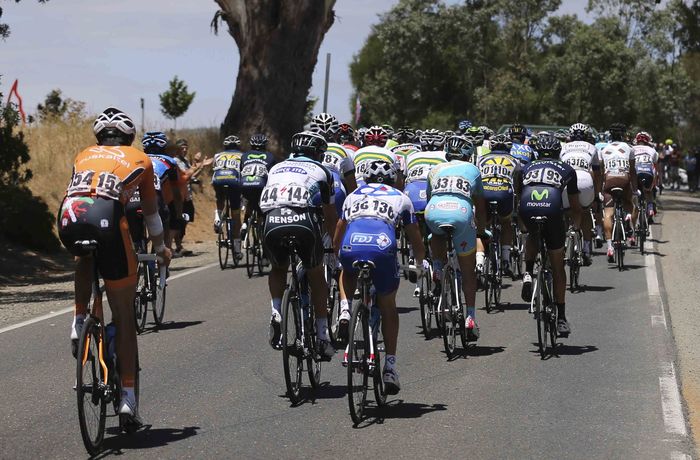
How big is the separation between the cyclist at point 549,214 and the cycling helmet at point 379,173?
303cm

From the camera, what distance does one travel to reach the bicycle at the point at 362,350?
8.85 m

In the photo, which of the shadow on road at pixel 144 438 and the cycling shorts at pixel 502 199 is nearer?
the shadow on road at pixel 144 438

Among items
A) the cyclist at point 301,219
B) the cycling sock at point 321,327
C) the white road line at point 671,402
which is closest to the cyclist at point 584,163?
the white road line at point 671,402

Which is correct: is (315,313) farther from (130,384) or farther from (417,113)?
(417,113)

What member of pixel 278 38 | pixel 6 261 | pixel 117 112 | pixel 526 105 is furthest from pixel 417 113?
pixel 117 112

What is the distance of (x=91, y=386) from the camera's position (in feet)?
25.8

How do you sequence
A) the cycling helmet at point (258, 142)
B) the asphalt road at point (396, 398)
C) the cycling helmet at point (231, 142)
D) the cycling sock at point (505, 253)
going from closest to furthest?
the asphalt road at point (396, 398), the cycling sock at point (505, 253), the cycling helmet at point (258, 142), the cycling helmet at point (231, 142)

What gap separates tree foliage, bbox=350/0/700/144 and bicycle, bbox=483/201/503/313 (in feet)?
189

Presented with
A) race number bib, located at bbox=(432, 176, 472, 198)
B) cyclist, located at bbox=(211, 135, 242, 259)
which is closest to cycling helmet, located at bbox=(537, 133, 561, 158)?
race number bib, located at bbox=(432, 176, 472, 198)

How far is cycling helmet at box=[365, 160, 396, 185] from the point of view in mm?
9906

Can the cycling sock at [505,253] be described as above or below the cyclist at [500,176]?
below

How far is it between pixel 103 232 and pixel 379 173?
266 centimetres

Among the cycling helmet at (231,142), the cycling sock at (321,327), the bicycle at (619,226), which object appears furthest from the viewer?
the cycling helmet at (231,142)

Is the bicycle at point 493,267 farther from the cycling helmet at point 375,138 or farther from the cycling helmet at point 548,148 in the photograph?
Result: the cycling helmet at point 548,148
